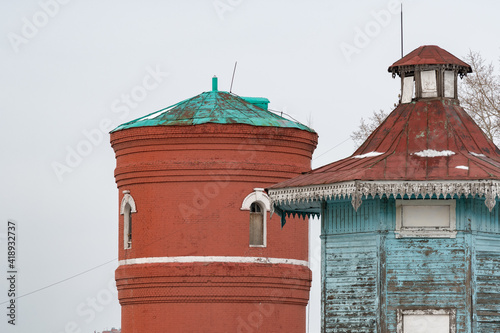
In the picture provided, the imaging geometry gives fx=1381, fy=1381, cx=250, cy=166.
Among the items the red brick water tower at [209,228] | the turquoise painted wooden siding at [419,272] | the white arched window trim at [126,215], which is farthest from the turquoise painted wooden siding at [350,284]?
the white arched window trim at [126,215]

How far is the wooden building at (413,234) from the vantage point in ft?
89.4

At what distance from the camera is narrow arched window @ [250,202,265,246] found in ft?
128

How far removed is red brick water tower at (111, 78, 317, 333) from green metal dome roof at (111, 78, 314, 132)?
0.06m

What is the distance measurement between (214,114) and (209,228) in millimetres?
3304

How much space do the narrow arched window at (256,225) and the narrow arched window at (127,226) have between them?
11.6 ft

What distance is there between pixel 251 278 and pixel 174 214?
2.78m

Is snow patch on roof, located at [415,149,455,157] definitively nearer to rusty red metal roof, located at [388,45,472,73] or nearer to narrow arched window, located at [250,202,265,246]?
rusty red metal roof, located at [388,45,472,73]

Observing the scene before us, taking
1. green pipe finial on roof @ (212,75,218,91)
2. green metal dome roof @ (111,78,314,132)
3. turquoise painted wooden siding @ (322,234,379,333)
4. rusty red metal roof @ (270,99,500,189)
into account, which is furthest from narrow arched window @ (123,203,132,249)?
turquoise painted wooden siding @ (322,234,379,333)

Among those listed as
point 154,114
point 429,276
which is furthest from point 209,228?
point 429,276

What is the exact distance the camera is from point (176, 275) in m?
38.2

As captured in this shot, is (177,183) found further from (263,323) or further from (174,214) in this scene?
(263,323)

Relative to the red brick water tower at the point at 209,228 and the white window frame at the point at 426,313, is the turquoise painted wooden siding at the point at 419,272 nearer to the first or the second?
the white window frame at the point at 426,313

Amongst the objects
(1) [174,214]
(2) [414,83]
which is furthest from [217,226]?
(2) [414,83]

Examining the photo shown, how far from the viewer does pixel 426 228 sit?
2761 cm
